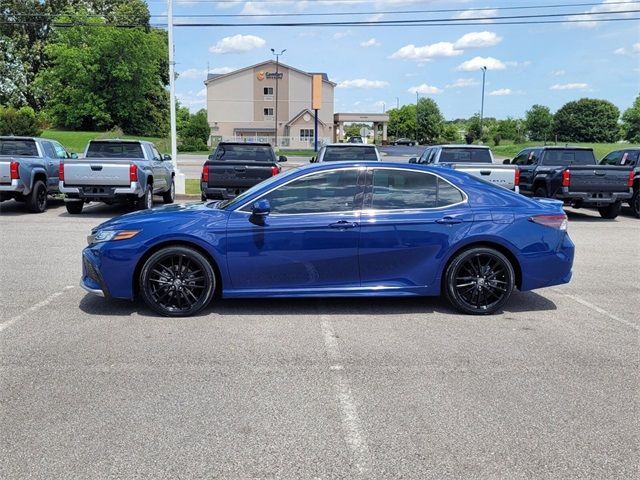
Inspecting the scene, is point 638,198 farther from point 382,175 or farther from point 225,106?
point 225,106

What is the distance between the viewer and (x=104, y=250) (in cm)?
586

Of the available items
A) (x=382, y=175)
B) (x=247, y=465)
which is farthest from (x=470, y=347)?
(x=247, y=465)

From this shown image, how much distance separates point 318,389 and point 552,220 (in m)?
3.40

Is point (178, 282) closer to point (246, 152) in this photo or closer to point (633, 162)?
point (246, 152)

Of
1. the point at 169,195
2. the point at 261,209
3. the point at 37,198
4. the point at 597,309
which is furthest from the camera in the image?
the point at 169,195

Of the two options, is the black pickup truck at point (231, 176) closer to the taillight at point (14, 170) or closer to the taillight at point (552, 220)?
the taillight at point (14, 170)

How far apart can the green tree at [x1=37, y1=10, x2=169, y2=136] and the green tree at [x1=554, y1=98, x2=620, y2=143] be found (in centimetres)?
5242

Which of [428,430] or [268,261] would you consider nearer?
[428,430]

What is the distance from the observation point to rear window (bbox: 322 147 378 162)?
14570 mm

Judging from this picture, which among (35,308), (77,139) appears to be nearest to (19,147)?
(35,308)

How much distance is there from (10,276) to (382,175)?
5069mm

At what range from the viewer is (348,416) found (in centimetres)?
386

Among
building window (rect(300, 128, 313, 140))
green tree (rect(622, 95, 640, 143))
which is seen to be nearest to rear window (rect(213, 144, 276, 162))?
building window (rect(300, 128, 313, 140))

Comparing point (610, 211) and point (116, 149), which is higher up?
point (116, 149)
